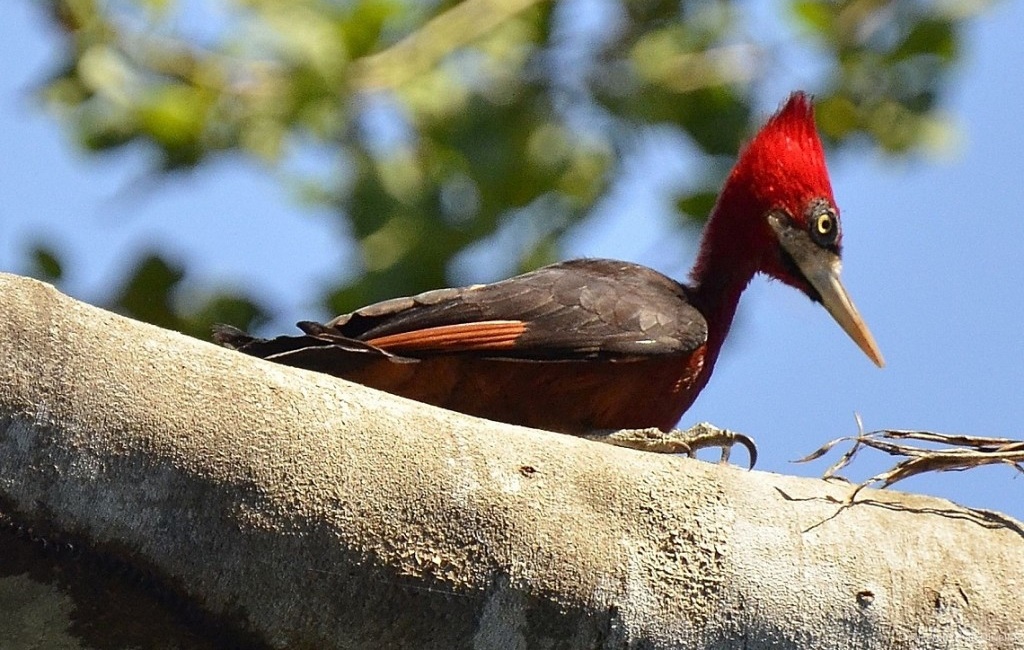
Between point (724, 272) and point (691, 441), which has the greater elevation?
point (724, 272)

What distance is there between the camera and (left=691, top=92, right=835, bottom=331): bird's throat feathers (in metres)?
4.45

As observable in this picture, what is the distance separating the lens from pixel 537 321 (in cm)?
378

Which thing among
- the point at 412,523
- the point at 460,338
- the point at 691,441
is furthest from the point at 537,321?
the point at 412,523

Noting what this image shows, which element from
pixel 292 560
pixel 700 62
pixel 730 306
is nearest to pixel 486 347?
pixel 730 306

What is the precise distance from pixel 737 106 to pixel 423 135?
1.19 m

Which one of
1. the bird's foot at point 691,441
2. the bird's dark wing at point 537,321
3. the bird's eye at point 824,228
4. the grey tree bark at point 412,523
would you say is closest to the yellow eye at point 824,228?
the bird's eye at point 824,228

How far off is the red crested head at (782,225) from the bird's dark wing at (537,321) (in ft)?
1.21

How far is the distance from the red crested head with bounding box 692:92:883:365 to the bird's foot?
0.90m

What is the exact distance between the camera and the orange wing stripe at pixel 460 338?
11.6 feet

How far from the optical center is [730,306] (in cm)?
451

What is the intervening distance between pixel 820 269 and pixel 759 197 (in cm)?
30

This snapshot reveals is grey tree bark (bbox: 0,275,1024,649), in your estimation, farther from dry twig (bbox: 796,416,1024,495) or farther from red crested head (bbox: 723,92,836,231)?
red crested head (bbox: 723,92,836,231)

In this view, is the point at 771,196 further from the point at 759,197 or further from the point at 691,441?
the point at 691,441

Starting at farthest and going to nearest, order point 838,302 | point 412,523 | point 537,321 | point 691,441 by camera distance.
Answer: point 838,302 < point 537,321 < point 691,441 < point 412,523
